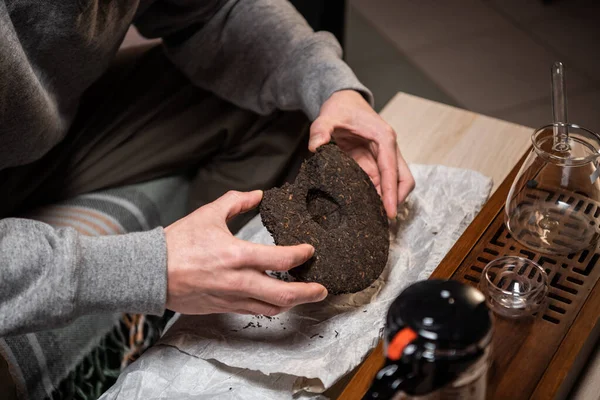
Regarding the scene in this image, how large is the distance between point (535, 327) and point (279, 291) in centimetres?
34

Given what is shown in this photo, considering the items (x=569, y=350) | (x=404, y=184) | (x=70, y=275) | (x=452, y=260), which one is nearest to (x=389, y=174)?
(x=404, y=184)

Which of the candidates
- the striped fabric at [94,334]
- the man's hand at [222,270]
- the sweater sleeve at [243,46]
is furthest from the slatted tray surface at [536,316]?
the striped fabric at [94,334]

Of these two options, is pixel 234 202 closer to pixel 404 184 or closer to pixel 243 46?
pixel 404 184

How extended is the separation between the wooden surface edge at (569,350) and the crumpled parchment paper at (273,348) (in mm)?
246

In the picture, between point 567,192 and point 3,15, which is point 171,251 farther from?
point 567,192

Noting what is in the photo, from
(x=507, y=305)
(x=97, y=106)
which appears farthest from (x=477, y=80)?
(x=507, y=305)

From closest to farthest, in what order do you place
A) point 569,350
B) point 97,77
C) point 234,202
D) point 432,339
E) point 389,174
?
point 432,339 < point 569,350 < point 234,202 < point 389,174 < point 97,77

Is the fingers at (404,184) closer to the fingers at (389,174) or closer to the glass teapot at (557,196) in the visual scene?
the fingers at (389,174)

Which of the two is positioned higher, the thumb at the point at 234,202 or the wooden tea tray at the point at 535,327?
the thumb at the point at 234,202

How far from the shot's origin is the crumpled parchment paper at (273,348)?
0.99m

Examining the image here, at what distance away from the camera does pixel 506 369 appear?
34.5 inches

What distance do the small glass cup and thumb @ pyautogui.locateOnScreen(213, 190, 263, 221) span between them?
34 cm

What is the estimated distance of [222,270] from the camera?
947 millimetres

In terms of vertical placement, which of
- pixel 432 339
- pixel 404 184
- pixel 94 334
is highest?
pixel 432 339
